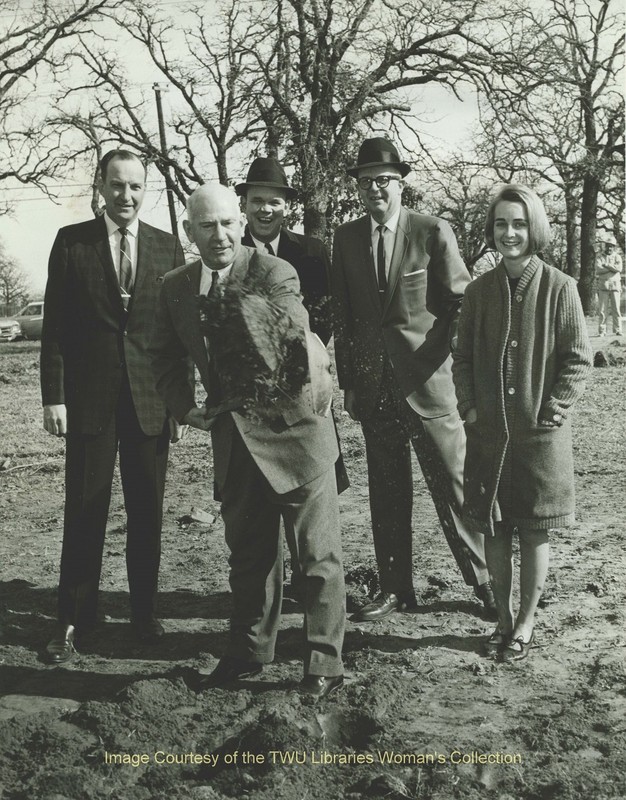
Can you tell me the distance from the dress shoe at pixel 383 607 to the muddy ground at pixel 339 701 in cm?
6

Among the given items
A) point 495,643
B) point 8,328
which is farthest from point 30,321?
point 495,643

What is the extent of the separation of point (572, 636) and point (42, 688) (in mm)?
2281

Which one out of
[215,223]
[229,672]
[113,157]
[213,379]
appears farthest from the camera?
[113,157]

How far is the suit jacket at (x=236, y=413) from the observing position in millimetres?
3385

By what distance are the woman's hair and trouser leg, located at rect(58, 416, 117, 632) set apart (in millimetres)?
1946

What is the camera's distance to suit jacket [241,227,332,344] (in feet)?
14.9

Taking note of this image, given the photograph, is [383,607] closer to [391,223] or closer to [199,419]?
[199,419]

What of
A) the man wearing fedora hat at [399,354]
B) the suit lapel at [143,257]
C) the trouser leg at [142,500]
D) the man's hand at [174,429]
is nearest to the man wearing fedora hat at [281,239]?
the man wearing fedora hat at [399,354]

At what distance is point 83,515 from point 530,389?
2.10m

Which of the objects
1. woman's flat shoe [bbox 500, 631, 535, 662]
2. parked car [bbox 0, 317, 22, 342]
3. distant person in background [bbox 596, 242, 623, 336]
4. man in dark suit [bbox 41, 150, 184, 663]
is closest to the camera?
woman's flat shoe [bbox 500, 631, 535, 662]

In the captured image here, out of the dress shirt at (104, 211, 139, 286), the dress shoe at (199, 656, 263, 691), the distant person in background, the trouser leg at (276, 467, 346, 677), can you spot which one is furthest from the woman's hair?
the distant person in background

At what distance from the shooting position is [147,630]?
425 cm

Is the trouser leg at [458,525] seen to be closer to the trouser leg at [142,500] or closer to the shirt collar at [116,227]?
the trouser leg at [142,500]

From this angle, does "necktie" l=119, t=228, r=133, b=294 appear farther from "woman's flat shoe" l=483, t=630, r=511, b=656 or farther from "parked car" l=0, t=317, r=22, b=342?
"parked car" l=0, t=317, r=22, b=342
